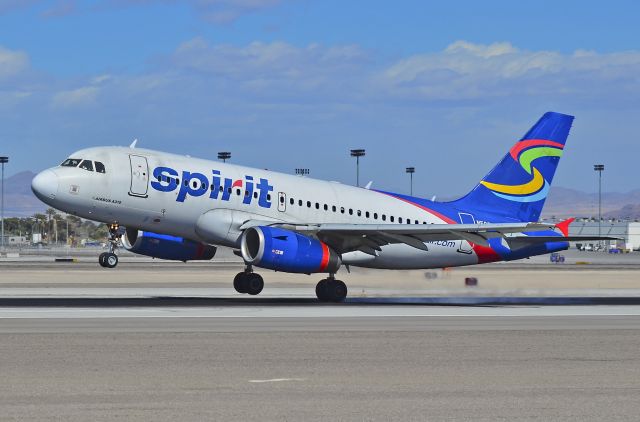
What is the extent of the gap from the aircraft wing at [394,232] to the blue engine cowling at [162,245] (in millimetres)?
3950

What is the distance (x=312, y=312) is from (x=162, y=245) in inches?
451

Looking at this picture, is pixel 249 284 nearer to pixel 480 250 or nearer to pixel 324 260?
pixel 324 260

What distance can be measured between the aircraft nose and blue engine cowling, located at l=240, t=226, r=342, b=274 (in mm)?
6808

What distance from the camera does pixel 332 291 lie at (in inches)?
1593

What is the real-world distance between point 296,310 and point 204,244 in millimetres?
9977

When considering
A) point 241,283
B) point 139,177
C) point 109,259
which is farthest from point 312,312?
point 109,259

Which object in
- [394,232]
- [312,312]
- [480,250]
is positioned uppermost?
[394,232]

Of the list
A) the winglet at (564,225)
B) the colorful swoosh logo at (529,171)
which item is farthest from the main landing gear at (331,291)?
the colorful swoosh logo at (529,171)

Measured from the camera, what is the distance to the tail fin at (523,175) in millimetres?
47000

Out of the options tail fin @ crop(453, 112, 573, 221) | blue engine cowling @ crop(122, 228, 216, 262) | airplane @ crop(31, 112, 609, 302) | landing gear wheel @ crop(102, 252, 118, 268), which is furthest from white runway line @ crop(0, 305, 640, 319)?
tail fin @ crop(453, 112, 573, 221)
